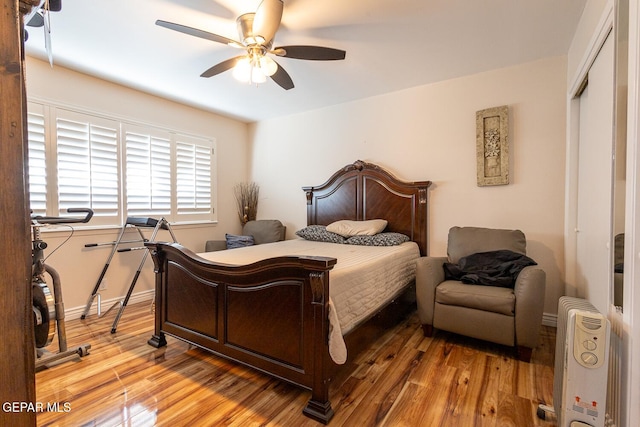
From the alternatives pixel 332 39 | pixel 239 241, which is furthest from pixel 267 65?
pixel 239 241

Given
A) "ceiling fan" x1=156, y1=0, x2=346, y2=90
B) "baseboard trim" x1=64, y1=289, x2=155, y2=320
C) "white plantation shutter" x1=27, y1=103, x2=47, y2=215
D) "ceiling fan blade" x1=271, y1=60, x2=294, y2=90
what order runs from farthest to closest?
"baseboard trim" x1=64, y1=289, x2=155, y2=320
"white plantation shutter" x1=27, y1=103, x2=47, y2=215
"ceiling fan blade" x1=271, y1=60, x2=294, y2=90
"ceiling fan" x1=156, y1=0, x2=346, y2=90

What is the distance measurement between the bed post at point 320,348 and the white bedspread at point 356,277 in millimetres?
49

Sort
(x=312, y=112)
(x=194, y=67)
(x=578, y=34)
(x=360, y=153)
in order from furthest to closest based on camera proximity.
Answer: (x=312, y=112), (x=360, y=153), (x=194, y=67), (x=578, y=34)

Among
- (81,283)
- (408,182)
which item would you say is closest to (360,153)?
(408,182)

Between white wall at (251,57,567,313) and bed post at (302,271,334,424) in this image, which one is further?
white wall at (251,57,567,313)

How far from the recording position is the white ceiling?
205 centimetres

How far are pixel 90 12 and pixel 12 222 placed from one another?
2354mm

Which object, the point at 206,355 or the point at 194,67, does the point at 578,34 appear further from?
the point at 206,355

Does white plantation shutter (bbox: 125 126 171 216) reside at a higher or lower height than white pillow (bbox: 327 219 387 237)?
higher

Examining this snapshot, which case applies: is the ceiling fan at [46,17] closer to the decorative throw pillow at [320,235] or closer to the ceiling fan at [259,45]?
the ceiling fan at [259,45]

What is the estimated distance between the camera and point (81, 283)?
3.07 m

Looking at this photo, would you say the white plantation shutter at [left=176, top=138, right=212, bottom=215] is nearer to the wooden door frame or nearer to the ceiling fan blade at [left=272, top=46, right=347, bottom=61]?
the ceiling fan blade at [left=272, top=46, right=347, bottom=61]

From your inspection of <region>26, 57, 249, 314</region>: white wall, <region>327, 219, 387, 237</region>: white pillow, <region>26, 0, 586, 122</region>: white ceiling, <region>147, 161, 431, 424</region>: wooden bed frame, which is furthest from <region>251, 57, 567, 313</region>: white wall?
<region>147, 161, 431, 424</region>: wooden bed frame

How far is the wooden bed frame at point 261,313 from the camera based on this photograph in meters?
1.61
